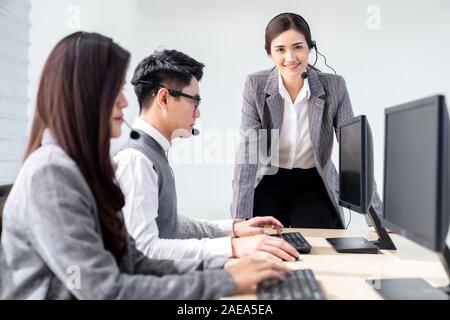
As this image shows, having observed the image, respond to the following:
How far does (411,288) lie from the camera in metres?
0.93

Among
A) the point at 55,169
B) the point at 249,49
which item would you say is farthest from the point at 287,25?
the point at 249,49

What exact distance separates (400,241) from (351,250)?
26 centimetres

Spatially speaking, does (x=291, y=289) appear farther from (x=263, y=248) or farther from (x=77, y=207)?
(x=77, y=207)

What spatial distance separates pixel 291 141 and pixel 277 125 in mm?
87

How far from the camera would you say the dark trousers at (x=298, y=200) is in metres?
1.79

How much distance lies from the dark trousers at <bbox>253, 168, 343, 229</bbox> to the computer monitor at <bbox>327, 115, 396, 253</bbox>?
0.83ft

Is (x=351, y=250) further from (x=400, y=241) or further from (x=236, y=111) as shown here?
(x=236, y=111)

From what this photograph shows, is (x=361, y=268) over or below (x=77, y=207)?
below

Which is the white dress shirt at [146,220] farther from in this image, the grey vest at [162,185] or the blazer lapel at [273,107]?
the blazer lapel at [273,107]

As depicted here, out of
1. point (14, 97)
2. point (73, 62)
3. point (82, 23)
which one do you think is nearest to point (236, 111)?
point (82, 23)

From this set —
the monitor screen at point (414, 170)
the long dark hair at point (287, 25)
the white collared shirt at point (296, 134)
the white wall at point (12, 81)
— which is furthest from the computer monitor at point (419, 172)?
the white wall at point (12, 81)

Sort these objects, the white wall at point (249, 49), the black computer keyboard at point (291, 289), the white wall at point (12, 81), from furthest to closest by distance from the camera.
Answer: the white wall at point (249, 49)
the white wall at point (12, 81)
the black computer keyboard at point (291, 289)

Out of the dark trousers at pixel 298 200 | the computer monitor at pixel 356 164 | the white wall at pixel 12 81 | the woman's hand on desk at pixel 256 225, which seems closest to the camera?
the computer monitor at pixel 356 164

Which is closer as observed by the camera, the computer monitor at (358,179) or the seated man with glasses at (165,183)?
the seated man with glasses at (165,183)
